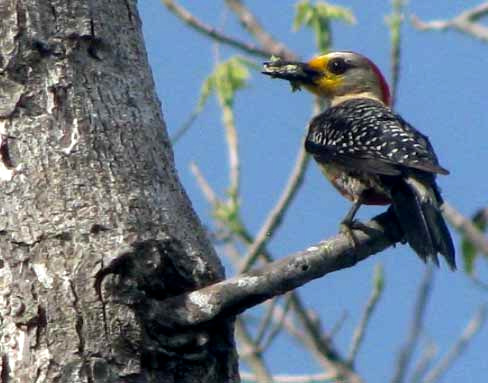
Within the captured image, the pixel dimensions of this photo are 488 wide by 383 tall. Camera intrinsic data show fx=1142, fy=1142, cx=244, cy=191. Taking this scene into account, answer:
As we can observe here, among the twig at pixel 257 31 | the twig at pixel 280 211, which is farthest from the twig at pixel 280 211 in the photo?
the twig at pixel 257 31

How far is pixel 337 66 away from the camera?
6.40m

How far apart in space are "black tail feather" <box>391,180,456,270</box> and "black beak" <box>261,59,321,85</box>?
53.0 inches

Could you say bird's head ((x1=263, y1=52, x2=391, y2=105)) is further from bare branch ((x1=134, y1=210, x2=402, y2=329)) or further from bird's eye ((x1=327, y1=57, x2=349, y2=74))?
bare branch ((x1=134, y1=210, x2=402, y2=329))

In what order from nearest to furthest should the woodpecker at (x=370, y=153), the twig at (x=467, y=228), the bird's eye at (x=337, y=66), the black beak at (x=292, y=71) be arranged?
the woodpecker at (x=370, y=153), the twig at (x=467, y=228), the black beak at (x=292, y=71), the bird's eye at (x=337, y=66)

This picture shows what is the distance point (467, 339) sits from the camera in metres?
6.27

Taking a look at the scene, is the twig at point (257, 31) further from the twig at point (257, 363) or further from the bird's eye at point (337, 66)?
the twig at point (257, 363)

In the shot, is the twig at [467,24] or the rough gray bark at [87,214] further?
the twig at [467,24]

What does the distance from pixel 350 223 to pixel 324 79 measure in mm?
2665

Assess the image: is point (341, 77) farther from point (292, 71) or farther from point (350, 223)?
point (350, 223)

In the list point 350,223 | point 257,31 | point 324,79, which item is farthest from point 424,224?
point 257,31

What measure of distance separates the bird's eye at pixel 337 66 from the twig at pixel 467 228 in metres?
0.96

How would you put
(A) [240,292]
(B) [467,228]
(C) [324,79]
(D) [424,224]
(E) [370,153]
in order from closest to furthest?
(A) [240,292] < (D) [424,224] < (E) [370,153] < (B) [467,228] < (C) [324,79]

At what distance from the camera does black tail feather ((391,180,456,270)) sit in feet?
13.6

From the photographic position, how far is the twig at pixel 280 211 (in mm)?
5320
